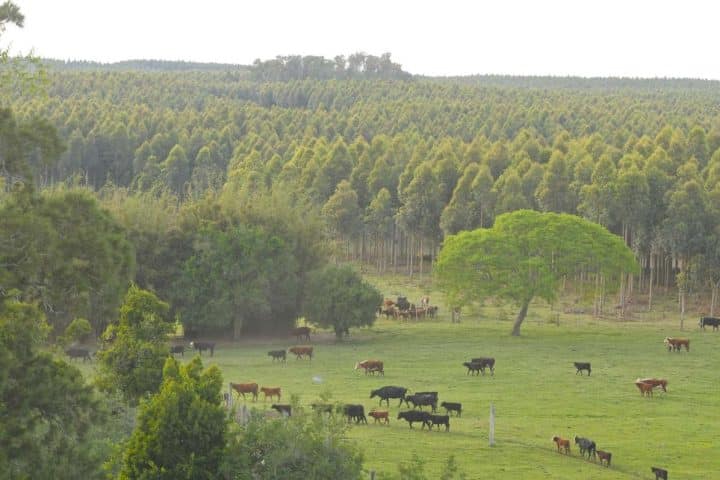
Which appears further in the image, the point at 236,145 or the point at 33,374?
the point at 236,145

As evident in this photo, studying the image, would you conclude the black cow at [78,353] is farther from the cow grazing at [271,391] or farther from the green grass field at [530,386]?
the cow grazing at [271,391]

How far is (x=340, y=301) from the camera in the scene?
58219 millimetres

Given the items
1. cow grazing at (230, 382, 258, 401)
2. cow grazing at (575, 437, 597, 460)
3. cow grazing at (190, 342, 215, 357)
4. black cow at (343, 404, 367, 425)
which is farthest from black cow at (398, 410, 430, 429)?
cow grazing at (190, 342, 215, 357)

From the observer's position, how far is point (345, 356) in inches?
2064

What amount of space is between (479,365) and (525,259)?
45.6ft

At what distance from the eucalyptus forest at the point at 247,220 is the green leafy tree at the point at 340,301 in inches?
5.1

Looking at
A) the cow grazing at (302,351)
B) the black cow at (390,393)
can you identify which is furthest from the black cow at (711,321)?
the black cow at (390,393)

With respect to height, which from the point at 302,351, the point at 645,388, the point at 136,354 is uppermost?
the point at 136,354

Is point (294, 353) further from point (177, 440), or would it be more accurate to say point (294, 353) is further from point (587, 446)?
point (177, 440)

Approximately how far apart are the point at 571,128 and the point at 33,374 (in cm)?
11868

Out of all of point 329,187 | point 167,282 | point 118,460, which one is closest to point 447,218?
point 329,187

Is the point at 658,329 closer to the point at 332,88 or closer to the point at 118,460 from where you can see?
the point at 118,460

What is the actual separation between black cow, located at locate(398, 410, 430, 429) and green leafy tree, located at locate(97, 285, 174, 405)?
9725 millimetres

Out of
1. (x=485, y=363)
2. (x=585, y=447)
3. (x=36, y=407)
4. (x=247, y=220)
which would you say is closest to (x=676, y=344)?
(x=485, y=363)
